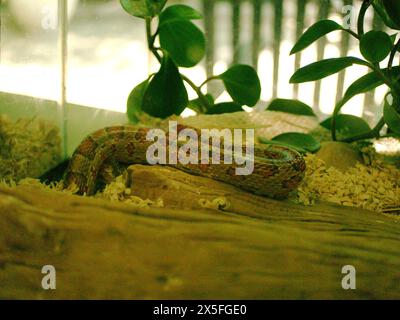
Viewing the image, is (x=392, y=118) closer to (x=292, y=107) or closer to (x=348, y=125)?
(x=348, y=125)

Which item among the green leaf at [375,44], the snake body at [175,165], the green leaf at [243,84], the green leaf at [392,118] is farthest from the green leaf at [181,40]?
the green leaf at [392,118]

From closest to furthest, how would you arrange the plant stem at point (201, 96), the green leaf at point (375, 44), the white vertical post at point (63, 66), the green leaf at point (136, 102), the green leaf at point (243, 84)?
the green leaf at point (375, 44) < the white vertical post at point (63, 66) < the green leaf at point (243, 84) < the green leaf at point (136, 102) < the plant stem at point (201, 96)

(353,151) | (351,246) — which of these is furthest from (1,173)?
(353,151)

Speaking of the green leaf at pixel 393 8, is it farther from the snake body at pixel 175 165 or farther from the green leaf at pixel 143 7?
the green leaf at pixel 143 7

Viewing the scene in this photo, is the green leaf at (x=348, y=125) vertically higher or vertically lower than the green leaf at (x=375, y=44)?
lower

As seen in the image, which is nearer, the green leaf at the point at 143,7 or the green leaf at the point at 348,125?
the green leaf at the point at 143,7

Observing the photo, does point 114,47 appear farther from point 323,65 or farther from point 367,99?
point 367,99
